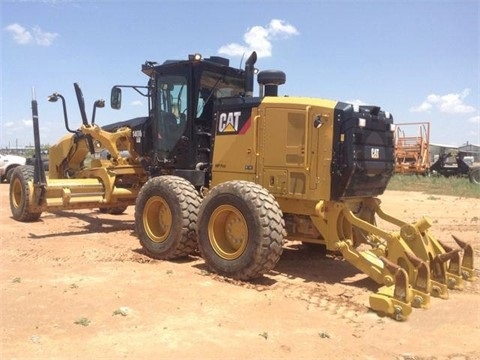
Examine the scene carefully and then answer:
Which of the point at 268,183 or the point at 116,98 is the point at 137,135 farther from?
the point at 268,183

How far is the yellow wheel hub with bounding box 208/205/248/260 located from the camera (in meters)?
6.34

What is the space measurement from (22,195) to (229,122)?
18.1ft

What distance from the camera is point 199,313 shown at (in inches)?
192

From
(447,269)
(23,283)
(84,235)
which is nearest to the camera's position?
(23,283)

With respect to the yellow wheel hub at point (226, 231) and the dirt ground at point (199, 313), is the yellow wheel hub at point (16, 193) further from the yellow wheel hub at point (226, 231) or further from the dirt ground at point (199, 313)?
the yellow wheel hub at point (226, 231)

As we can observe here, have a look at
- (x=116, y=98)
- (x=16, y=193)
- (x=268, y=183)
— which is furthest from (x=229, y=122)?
(x=16, y=193)

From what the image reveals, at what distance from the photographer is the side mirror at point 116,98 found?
348 inches

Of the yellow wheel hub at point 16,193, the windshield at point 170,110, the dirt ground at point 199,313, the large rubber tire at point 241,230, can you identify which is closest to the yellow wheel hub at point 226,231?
the large rubber tire at point 241,230

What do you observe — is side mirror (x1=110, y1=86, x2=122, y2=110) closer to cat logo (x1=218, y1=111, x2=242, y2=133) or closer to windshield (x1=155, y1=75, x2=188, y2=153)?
windshield (x1=155, y1=75, x2=188, y2=153)

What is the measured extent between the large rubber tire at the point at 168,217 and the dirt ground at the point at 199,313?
0.72ft

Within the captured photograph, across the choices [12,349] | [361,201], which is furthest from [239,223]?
[12,349]

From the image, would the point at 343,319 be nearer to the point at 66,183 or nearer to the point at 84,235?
the point at 84,235

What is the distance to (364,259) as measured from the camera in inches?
233

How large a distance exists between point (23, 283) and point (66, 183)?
13.1 feet
